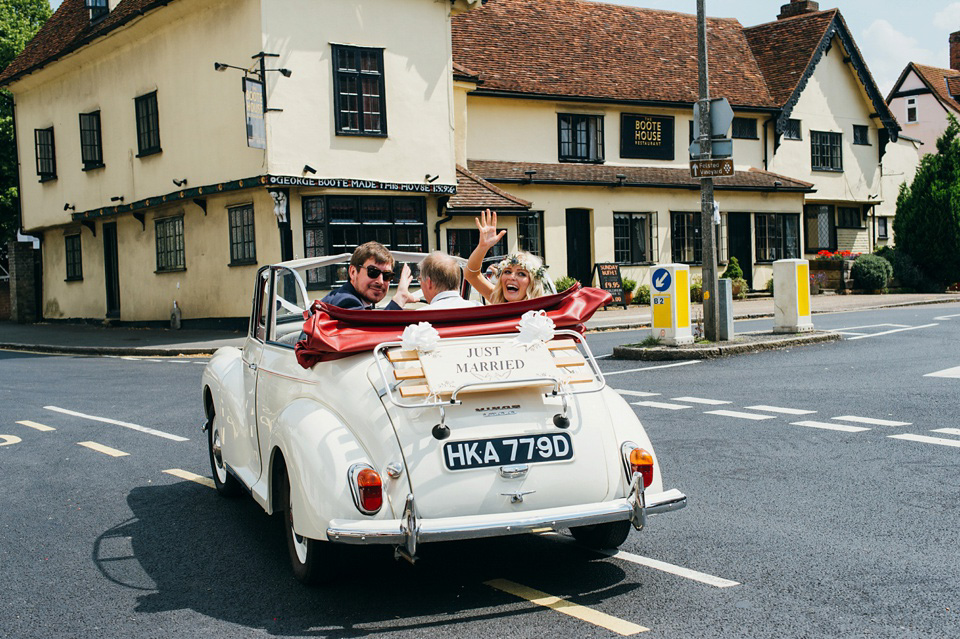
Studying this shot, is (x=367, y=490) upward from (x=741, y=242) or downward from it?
downward

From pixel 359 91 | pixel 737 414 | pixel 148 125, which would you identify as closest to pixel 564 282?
pixel 359 91

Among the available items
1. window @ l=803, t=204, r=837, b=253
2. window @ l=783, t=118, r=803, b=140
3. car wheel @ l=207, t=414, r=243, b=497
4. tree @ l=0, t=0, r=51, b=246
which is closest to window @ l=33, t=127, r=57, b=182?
tree @ l=0, t=0, r=51, b=246

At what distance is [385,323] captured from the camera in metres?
5.15

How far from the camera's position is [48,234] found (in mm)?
33375

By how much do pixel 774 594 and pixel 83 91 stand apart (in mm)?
29386

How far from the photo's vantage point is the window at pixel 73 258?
104 ft

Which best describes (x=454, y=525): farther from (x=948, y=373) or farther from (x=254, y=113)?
(x=254, y=113)

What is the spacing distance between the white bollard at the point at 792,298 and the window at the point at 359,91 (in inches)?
404

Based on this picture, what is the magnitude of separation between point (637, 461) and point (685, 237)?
2925 cm

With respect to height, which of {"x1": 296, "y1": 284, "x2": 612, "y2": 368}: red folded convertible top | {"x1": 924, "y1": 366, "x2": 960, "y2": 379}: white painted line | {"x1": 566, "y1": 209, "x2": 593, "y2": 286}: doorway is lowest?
{"x1": 924, "y1": 366, "x2": 960, "y2": 379}: white painted line

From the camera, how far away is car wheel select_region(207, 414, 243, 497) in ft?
22.9

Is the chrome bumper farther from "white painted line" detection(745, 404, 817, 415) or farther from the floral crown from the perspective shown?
"white painted line" detection(745, 404, 817, 415)

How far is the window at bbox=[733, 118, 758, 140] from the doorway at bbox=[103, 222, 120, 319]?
2144 centimetres

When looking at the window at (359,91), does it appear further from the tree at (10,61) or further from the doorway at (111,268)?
the tree at (10,61)
